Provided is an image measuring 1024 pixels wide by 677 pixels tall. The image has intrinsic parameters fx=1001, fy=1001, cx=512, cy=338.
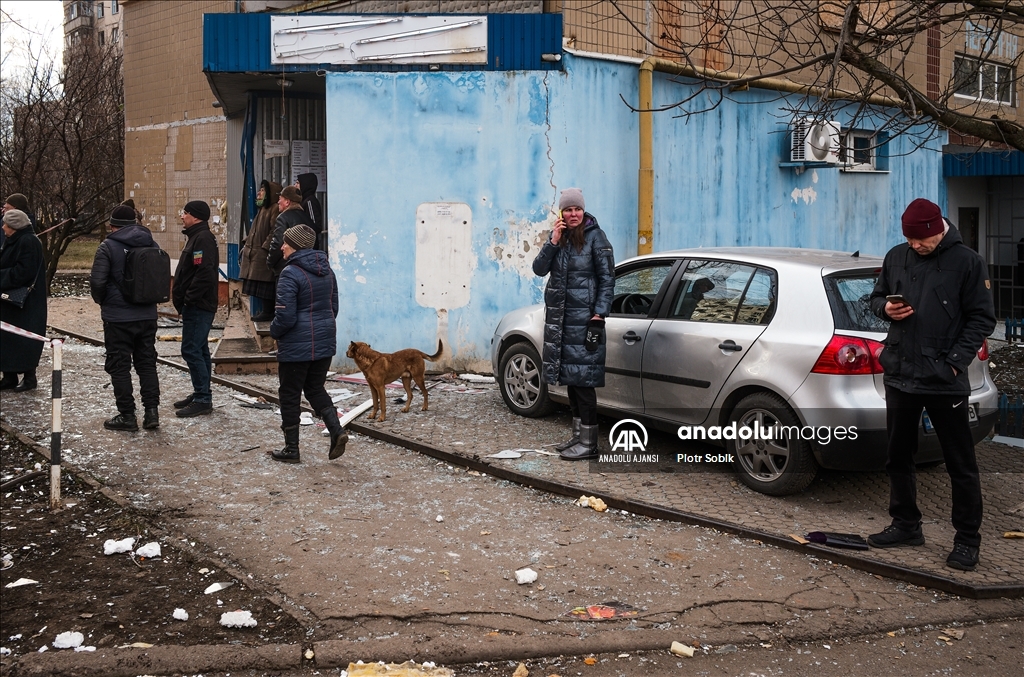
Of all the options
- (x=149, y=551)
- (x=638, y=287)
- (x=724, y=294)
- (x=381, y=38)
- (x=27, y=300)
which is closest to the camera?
(x=149, y=551)

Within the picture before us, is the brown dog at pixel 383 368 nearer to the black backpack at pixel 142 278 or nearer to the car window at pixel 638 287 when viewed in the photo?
the black backpack at pixel 142 278

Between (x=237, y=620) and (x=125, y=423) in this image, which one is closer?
(x=237, y=620)

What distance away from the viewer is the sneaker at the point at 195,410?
8.95m

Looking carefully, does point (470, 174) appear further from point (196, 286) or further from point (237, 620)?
point (237, 620)

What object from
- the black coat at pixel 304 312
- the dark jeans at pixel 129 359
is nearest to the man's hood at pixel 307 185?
the dark jeans at pixel 129 359

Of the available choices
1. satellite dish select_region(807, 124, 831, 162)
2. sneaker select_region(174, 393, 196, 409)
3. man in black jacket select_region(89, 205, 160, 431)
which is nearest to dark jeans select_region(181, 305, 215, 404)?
sneaker select_region(174, 393, 196, 409)

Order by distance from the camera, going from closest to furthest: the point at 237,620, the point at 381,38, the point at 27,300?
the point at 237,620 < the point at 27,300 < the point at 381,38

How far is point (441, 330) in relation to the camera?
11.3 meters

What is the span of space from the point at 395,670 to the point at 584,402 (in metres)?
3.46

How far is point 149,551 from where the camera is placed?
5.52 m

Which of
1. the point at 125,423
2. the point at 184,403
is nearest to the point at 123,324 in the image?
the point at 125,423

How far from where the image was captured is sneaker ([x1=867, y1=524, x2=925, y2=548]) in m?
5.62

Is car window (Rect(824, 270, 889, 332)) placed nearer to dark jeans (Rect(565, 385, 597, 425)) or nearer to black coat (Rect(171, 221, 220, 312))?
dark jeans (Rect(565, 385, 597, 425))

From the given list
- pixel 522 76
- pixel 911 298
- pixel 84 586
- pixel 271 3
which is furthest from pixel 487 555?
pixel 271 3
